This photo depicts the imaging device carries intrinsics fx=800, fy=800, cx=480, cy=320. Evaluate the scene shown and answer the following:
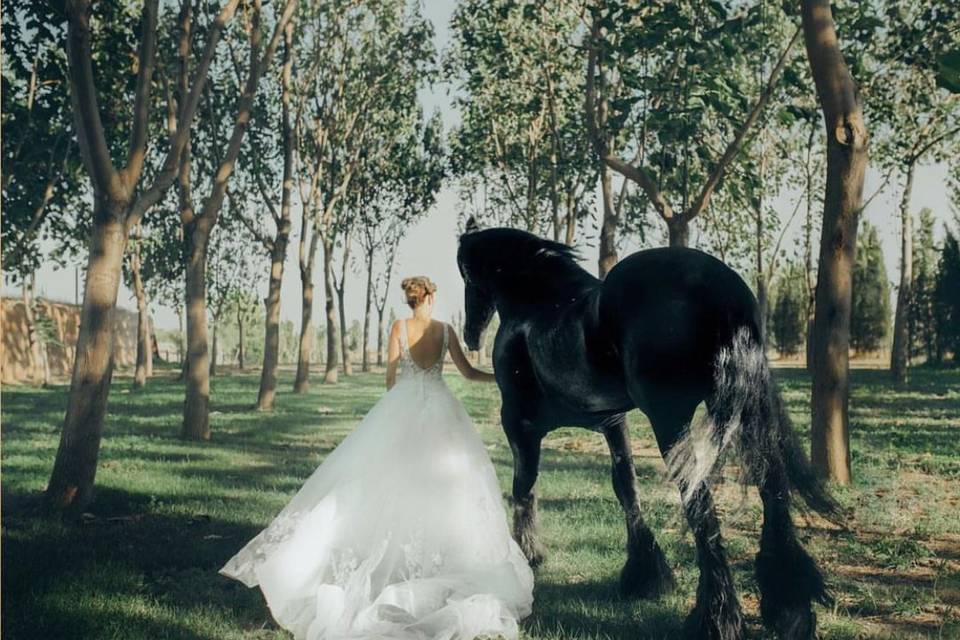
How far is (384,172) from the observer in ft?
91.5

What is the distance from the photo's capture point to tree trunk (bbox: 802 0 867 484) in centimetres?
771

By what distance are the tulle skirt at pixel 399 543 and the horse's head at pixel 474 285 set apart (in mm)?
649

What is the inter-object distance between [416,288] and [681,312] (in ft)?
7.02

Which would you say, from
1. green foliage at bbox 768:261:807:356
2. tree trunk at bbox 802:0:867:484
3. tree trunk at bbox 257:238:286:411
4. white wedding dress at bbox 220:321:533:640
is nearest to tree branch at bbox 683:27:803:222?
tree trunk at bbox 802:0:867:484

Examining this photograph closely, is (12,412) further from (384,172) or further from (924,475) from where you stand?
(924,475)

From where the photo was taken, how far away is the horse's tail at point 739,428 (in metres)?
3.99

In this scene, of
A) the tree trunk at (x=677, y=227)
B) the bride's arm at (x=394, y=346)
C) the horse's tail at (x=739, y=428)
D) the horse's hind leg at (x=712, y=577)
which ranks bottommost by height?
the horse's hind leg at (x=712, y=577)

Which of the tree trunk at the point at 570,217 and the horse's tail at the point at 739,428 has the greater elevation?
the tree trunk at the point at 570,217

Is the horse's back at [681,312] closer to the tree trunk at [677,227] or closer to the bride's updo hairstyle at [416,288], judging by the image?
the bride's updo hairstyle at [416,288]

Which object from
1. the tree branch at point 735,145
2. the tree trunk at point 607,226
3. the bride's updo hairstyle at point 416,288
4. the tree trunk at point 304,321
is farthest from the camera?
the tree trunk at point 304,321

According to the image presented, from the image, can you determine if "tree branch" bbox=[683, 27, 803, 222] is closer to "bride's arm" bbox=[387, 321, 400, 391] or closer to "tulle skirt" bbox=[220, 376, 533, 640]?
"bride's arm" bbox=[387, 321, 400, 391]

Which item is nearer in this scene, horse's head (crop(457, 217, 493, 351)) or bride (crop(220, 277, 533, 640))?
bride (crop(220, 277, 533, 640))

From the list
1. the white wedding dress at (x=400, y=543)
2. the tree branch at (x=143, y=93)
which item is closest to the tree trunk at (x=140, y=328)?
the tree branch at (x=143, y=93)

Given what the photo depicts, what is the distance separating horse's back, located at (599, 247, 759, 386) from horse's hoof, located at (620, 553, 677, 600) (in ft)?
5.16
